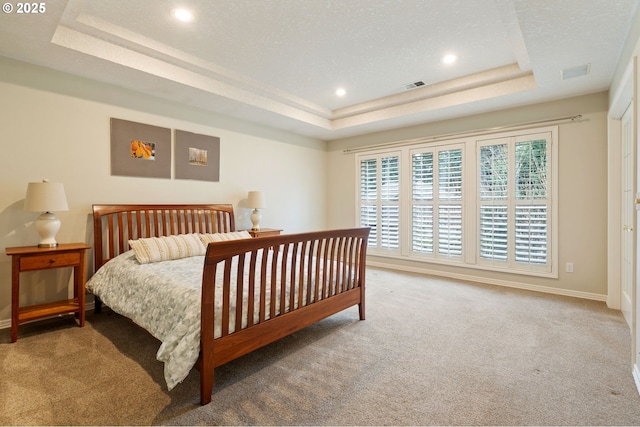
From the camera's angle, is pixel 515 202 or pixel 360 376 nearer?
pixel 360 376

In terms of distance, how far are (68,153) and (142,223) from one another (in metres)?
0.98

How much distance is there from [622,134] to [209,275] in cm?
417

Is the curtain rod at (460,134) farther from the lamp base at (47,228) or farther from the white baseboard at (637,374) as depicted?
the lamp base at (47,228)

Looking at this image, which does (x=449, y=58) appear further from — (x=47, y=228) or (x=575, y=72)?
(x=47, y=228)

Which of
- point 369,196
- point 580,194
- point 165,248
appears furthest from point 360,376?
point 369,196

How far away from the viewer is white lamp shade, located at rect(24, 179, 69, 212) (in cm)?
259

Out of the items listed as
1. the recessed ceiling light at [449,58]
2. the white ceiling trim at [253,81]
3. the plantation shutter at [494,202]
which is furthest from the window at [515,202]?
the recessed ceiling light at [449,58]

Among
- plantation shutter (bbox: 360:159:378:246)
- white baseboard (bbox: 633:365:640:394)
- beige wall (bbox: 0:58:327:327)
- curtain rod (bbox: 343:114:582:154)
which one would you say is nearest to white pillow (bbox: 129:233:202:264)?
Answer: beige wall (bbox: 0:58:327:327)

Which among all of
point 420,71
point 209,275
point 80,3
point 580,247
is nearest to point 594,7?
point 420,71

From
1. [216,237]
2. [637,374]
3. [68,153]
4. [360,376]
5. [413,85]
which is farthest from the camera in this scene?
[413,85]

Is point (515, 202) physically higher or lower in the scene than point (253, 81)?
lower

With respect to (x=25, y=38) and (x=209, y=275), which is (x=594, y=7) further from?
(x=25, y=38)

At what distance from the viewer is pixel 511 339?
8.20 ft

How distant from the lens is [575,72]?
2.98 meters
